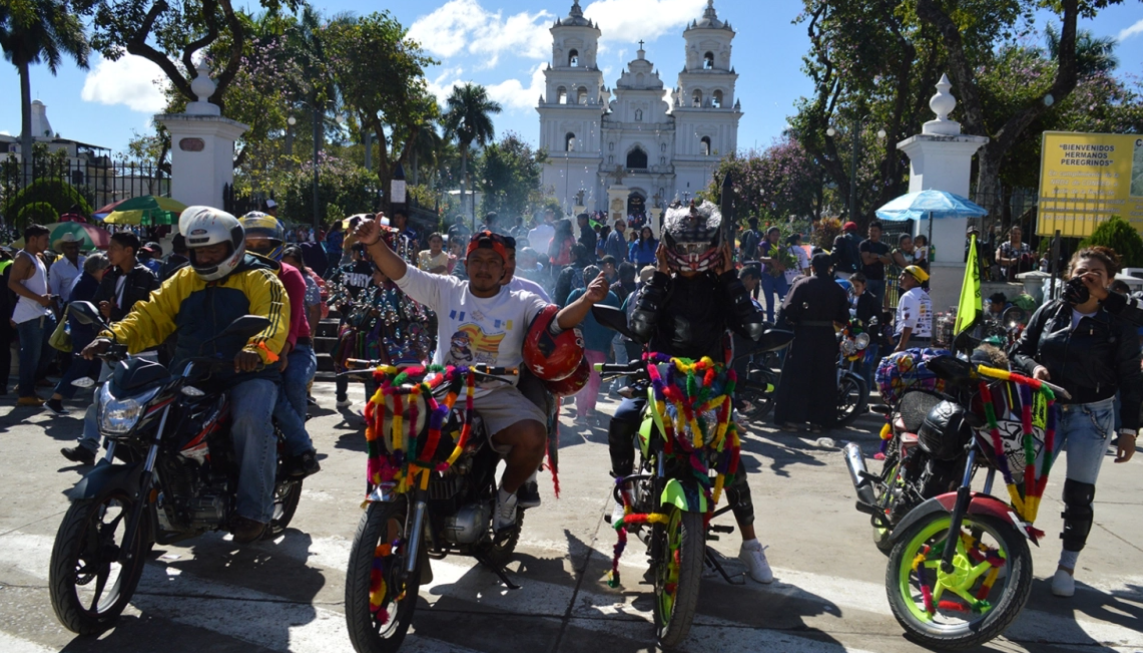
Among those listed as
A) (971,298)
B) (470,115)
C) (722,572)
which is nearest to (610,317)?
(722,572)

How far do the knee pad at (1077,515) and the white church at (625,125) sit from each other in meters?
86.3

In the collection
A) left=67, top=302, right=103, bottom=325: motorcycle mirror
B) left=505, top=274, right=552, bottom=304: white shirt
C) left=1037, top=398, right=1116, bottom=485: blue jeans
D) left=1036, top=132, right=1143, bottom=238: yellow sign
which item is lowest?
left=1037, top=398, right=1116, bottom=485: blue jeans

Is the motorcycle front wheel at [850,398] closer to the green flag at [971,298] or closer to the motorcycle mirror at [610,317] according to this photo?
the green flag at [971,298]

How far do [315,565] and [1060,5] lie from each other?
1541 centimetres

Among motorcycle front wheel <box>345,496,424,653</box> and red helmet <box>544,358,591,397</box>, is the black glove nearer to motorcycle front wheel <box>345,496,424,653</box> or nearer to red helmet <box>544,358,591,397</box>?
red helmet <box>544,358,591,397</box>

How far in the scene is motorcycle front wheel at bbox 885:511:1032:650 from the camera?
3.99m

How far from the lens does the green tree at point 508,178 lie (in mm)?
69037

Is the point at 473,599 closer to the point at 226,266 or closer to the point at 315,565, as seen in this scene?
the point at 315,565

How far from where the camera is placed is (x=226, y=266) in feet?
15.9

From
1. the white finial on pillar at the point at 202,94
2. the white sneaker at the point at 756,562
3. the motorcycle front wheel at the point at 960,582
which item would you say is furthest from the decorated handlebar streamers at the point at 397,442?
the white finial on pillar at the point at 202,94

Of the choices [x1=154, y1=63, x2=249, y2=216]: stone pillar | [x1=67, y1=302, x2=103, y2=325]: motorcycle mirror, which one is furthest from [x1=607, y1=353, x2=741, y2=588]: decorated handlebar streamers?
[x1=154, y1=63, x2=249, y2=216]: stone pillar

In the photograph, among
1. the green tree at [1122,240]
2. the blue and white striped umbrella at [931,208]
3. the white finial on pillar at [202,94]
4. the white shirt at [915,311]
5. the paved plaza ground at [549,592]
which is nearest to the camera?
the paved plaza ground at [549,592]

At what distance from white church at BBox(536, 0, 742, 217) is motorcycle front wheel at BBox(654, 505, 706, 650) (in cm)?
8738

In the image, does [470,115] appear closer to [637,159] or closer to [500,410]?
[637,159]
